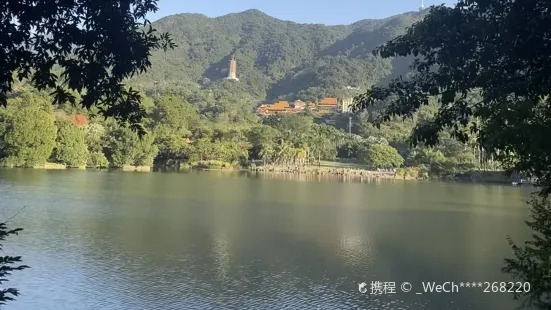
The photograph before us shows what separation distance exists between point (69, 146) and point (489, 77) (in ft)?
111

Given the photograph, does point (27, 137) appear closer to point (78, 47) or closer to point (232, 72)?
point (78, 47)

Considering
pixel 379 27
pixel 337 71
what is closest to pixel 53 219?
pixel 337 71

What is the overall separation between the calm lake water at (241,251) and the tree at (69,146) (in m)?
14.3

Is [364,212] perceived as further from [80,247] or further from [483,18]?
[483,18]

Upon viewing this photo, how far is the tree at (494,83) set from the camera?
244cm

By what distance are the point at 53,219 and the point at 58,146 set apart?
72.2 feet

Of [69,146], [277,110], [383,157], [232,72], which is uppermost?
[232,72]

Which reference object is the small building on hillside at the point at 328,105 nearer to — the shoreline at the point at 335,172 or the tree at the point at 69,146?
the shoreline at the point at 335,172

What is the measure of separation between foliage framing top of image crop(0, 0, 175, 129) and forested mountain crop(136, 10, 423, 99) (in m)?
96.9

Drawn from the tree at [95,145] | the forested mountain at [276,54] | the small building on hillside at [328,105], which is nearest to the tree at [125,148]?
the tree at [95,145]

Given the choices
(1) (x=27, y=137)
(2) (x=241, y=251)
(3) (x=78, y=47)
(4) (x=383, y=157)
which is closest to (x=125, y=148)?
(1) (x=27, y=137)

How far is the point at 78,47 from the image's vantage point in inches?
101

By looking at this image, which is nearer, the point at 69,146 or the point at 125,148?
the point at 69,146

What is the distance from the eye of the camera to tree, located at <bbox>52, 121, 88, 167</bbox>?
3338 centimetres
